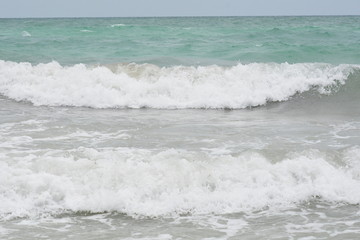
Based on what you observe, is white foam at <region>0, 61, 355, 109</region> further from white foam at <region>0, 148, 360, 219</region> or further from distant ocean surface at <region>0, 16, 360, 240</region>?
white foam at <region>0, 148, 360, 219</region>

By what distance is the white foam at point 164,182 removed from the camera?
527cm

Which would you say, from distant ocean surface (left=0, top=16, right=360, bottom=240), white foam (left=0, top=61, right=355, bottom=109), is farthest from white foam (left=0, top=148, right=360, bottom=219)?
white foam (left=0, top=61, right=355, bottom=109)

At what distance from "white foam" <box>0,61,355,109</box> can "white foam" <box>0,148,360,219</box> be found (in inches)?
181

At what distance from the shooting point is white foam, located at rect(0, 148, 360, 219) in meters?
5.27

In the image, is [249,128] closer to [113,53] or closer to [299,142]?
[299,142]

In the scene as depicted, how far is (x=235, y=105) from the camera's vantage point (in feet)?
35.4

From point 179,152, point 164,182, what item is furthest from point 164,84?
point 164,182

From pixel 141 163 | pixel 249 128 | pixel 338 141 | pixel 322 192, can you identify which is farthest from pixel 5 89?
pixel 322 192

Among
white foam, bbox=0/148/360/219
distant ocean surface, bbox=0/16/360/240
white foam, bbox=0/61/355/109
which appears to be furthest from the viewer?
white foam, bbox=0/61/355/109

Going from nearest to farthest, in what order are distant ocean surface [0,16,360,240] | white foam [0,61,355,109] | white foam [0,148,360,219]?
distant ocean surface [0,16,360,240]
white foam [0,148,360,219]
white foam [0,61,355,109]

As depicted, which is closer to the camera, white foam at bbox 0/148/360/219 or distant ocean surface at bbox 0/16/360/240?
distant ocean surface at bbox 0/16/360/240

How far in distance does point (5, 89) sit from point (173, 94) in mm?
3906

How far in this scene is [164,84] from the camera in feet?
39.0

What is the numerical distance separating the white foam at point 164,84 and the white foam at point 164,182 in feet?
15.1
